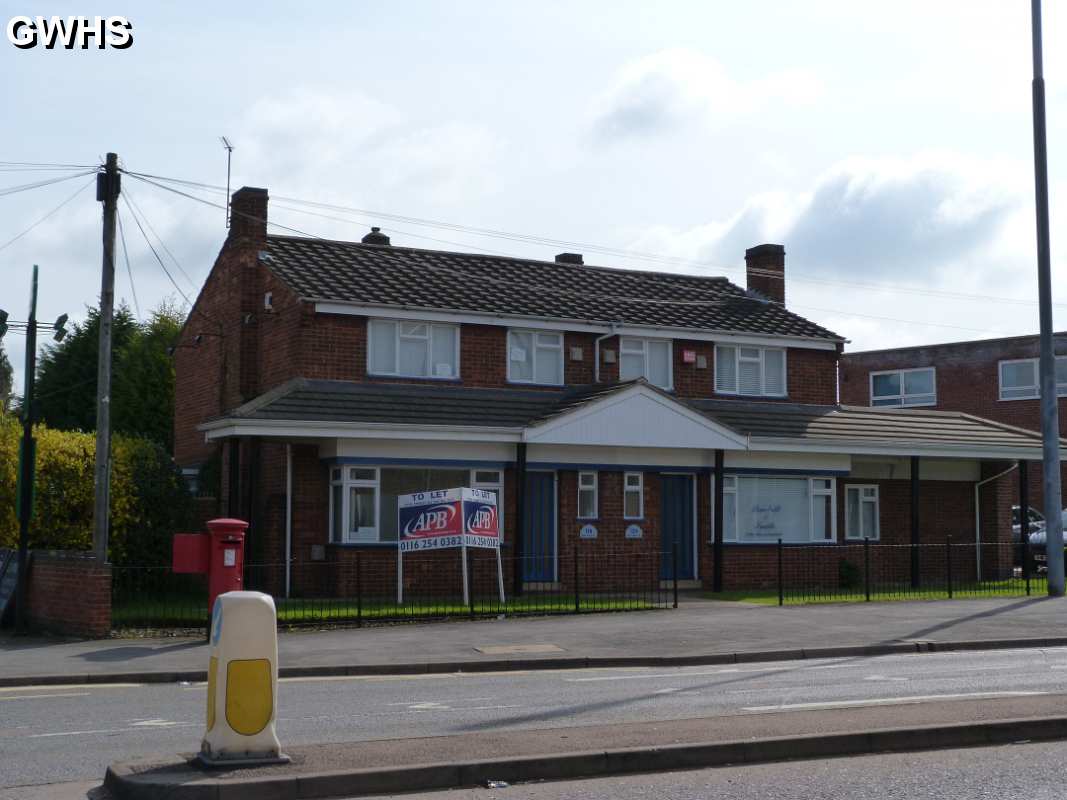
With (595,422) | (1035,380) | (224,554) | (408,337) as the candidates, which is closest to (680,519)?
(595,422)

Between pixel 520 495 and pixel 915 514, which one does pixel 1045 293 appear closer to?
pixel 915 514

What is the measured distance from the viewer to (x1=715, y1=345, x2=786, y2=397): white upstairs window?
32062mm

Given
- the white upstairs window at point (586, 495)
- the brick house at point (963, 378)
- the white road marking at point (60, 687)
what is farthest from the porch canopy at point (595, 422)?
the brick house at point (963, 378)

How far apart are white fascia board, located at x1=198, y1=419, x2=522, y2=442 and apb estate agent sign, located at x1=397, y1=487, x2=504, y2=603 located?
1.41 metres

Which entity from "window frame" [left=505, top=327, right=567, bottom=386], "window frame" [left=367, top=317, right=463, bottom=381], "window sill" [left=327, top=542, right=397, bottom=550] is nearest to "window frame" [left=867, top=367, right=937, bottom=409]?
"window frame" [left=505, top=327, right=567, bottom=386]

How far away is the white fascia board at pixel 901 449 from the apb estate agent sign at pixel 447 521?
7.18 metres

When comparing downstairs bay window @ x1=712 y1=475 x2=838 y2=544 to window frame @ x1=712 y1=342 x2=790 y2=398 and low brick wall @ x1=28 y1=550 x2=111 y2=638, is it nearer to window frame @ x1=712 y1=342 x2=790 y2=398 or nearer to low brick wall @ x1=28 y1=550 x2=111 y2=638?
window frame @ x1=712 y1=342 x2=790 y2=398

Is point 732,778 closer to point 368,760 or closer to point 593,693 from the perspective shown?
point 368,760

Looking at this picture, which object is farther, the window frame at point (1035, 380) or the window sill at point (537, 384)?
the window frame at point (1035, 380)

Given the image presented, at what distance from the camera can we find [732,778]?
363 inches

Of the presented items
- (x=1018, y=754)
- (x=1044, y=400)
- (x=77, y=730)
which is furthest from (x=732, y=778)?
(x=1044, y=400)

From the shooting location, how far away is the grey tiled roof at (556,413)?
84.0 ft

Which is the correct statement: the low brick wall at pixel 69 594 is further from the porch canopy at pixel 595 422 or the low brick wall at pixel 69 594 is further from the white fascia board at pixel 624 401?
the white fascia board at pixel 624 401

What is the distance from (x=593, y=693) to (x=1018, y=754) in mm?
4789
